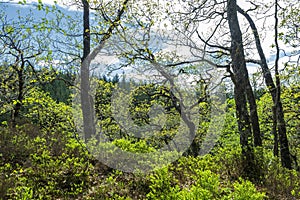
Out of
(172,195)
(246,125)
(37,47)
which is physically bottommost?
(172,195)

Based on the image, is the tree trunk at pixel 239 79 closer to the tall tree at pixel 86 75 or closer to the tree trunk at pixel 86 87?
the tall tree at pixel 86 75

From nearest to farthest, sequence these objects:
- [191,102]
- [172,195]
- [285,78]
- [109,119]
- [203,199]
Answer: [203,199], [172,195], [285,78], [191,102], [109,119]

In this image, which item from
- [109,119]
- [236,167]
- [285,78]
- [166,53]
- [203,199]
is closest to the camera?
[203,199]

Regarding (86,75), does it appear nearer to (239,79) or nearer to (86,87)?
(86,87)

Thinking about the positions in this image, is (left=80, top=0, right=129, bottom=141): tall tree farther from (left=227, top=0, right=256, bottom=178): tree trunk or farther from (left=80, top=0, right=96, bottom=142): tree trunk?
(left=227, top=0, right=256, bottom=178): tree trunk

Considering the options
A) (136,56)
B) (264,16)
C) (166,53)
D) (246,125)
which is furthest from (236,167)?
(166,53)

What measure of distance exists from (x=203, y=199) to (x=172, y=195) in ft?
1.68

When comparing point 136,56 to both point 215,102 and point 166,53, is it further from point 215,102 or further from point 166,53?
point 215,102

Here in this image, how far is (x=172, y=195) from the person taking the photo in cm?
367

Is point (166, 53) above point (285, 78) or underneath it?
above

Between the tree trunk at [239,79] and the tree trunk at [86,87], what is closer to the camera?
the tree trunk at [239,79]

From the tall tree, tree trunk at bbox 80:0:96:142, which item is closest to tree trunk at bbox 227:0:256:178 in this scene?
the tall tree

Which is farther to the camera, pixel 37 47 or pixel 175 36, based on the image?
pixel 37 47

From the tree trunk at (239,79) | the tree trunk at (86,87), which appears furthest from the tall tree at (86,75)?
the tree trunk at (239,79)
